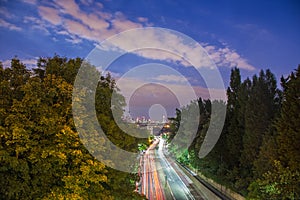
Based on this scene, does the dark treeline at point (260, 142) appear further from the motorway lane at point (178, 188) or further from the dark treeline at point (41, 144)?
the dark treeline at point (41, 144)

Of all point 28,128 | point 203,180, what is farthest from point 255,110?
point 28,128

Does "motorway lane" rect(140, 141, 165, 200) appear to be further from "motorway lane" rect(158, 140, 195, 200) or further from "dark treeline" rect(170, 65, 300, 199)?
"dark treeline" rect(170, 65, 300, 199)

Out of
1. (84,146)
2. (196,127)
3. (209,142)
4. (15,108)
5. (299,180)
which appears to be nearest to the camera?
(15,108)

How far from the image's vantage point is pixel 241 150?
3300 cm

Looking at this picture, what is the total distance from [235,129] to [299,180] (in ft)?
57.1

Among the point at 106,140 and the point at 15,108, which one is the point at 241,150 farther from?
the point at 15,108

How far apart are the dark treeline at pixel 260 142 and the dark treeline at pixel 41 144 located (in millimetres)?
11880

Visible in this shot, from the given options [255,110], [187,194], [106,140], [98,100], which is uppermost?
[255,110]

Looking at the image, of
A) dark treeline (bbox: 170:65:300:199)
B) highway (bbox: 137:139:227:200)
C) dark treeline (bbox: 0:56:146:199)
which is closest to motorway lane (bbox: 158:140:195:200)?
highway (bbox: 137:139:227:200)

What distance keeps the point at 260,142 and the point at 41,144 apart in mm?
23376

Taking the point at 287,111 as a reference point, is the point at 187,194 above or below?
below

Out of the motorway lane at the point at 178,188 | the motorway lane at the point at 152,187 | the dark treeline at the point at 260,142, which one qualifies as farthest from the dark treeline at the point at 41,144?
the motorway lane at the point at 178,188

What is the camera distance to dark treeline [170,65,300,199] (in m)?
20.2

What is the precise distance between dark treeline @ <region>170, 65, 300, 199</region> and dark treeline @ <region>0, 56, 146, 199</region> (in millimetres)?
11880
